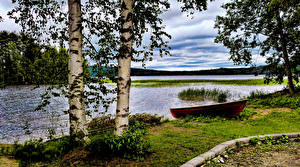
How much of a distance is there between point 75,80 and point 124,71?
4.89 ft

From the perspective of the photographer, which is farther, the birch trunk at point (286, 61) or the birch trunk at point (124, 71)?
the birch trunk at point (286, 61)

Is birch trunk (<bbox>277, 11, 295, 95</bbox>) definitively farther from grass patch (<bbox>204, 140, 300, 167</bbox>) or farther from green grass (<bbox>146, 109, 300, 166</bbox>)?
grass patch (<bbox>204, 140, 300, 167</bbox>)

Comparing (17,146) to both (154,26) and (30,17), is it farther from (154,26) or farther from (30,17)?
(154,26)

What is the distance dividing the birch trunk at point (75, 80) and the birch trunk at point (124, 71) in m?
1.22

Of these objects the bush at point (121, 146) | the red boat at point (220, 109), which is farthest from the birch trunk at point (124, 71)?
the red boat at point (220, 109)

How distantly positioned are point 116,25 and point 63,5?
6.24 ft

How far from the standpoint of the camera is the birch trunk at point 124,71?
4.71 meters

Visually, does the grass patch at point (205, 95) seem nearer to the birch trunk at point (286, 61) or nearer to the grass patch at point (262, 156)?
the birch trunk at point (286, 61)

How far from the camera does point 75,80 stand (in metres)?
5.16

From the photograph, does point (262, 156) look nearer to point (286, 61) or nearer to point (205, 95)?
point (286, 61)

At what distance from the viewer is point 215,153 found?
4.70 meters

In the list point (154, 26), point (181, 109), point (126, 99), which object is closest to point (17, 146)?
point (126, 99)

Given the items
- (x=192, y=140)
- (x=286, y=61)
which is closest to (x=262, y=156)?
(x=192, y=140)

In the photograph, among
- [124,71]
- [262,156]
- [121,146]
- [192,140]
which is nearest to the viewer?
[121,146]
